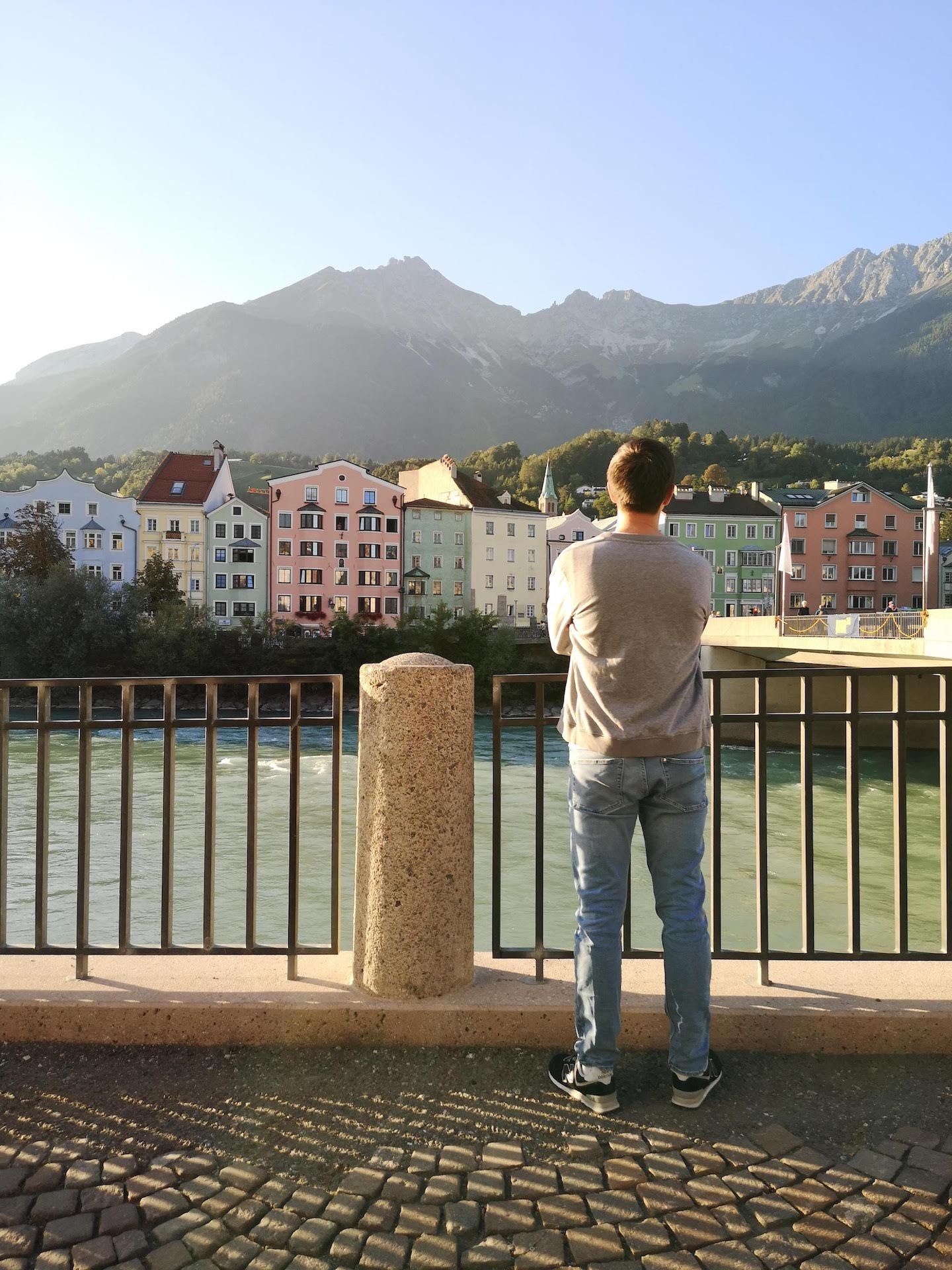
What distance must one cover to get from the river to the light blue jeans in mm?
6241

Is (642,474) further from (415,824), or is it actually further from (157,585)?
(157,585)

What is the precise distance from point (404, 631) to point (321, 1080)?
2122 inches

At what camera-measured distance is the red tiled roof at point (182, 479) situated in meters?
65.1

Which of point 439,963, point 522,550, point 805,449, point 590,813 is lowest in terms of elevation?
point 439,963

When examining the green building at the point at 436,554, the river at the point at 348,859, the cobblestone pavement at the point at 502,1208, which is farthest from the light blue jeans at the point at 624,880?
the green building at the point at 436,554

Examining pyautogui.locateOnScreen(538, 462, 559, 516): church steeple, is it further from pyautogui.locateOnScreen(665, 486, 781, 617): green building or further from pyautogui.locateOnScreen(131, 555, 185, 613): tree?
pyautogui.locateOnScreen(131, 555, 185, 613): tree

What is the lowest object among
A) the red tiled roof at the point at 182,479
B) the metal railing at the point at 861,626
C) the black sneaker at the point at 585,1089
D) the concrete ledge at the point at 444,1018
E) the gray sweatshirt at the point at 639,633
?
the black sneaker at the point at 585,1089

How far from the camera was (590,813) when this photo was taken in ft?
8.78

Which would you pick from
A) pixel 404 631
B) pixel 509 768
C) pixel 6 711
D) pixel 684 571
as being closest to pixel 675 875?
pixel 684 571

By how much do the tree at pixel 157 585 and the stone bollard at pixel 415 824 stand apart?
50425 millimetres

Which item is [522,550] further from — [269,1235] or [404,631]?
[269,1235]

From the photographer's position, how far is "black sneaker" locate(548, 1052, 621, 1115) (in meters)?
2.63

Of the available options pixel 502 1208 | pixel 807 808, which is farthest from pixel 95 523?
pixel 502 1208

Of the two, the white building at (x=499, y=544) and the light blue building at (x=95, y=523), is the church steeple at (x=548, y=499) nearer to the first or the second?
the white building at (x=499, y=544)
